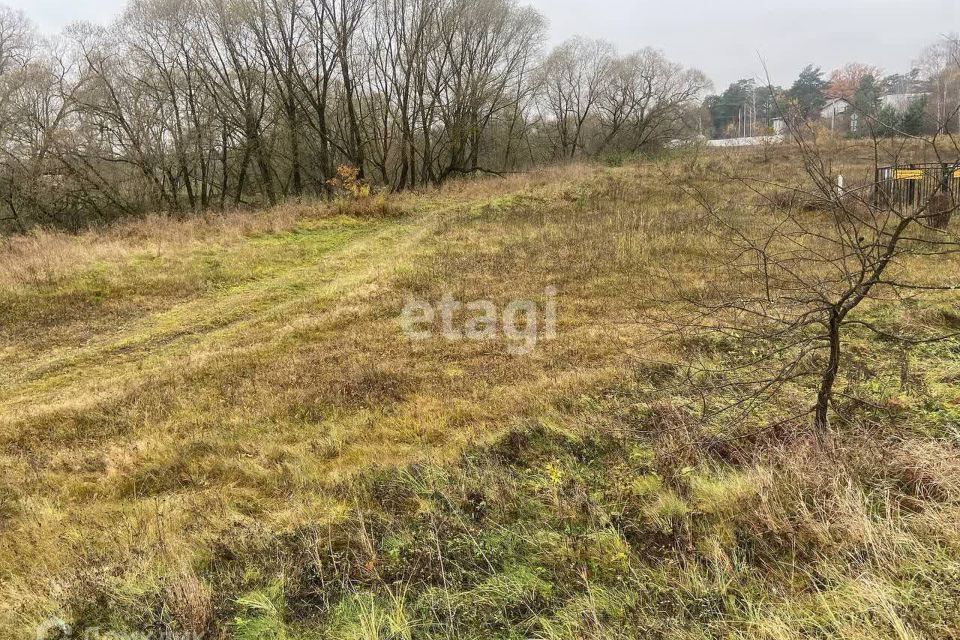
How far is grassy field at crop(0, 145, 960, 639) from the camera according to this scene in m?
2.23

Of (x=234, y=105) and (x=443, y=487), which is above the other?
(x=234, y=105)

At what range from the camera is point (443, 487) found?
11.2 ft

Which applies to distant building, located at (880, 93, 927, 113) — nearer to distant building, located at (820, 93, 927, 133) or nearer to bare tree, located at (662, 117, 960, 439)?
distant building, located at (820, 93, 927, 133)

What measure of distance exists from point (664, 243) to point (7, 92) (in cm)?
2141

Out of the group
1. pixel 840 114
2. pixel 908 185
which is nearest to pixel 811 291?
pixel 840 114

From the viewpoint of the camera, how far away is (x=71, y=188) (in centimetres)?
1850

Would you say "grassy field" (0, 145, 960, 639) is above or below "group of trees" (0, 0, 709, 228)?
below

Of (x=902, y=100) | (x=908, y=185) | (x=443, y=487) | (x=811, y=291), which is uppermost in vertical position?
(x=902, y=100)

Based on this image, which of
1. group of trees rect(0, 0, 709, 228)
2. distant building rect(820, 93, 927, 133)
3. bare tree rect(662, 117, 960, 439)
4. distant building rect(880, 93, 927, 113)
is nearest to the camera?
bare tree rect(662, 117, 960, 439)

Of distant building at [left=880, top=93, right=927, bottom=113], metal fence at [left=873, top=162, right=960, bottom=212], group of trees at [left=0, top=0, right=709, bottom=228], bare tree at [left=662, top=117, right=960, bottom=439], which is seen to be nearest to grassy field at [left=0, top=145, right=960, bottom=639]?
bare tree at [left=662, top=117, right=960, bottom=439]

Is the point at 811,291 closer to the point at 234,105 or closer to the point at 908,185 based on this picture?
the point at 908,185

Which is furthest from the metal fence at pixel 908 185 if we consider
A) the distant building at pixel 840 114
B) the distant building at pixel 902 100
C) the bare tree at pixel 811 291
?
the distant building at pixel 902 100

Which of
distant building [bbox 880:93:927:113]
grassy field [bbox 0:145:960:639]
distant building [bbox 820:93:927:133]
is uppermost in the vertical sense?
distant building [bbox 880:93:927:113]

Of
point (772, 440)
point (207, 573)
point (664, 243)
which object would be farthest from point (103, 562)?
point (664, 243)
